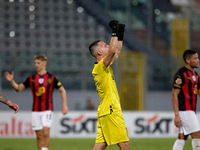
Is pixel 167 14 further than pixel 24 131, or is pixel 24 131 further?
pixel 167 14

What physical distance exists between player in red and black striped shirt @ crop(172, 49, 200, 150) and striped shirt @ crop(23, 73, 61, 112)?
97.5 inches

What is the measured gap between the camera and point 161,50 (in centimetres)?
1661

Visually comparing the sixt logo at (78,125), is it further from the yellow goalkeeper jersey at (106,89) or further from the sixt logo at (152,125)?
the yellow goalkeeper jersey at (106,89)

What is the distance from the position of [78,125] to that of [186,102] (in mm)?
5963

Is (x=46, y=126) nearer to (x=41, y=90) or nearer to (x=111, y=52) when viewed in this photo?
(x=41, y=90)

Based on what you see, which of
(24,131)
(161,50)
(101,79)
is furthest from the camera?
(161,50)

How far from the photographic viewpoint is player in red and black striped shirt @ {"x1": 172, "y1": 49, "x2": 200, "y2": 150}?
5453mm

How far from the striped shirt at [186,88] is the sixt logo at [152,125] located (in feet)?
18.3

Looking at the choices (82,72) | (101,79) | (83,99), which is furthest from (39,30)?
(101,79)

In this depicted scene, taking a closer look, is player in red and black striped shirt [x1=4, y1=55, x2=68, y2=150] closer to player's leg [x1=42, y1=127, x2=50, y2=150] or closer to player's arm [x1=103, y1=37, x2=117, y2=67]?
player's leg [x1=42, y1=127, x2=50, y2=150]

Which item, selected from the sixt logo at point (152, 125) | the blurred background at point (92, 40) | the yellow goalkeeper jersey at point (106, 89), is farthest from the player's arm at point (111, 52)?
the blurred background at point (92, 40)

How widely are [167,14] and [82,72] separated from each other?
5.41 m

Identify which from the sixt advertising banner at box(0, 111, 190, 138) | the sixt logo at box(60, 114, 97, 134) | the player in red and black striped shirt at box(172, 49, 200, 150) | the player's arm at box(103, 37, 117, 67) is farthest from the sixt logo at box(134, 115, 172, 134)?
the player's arm at box(103, 37, 117, 67)

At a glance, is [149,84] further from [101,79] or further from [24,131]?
[101,79]
